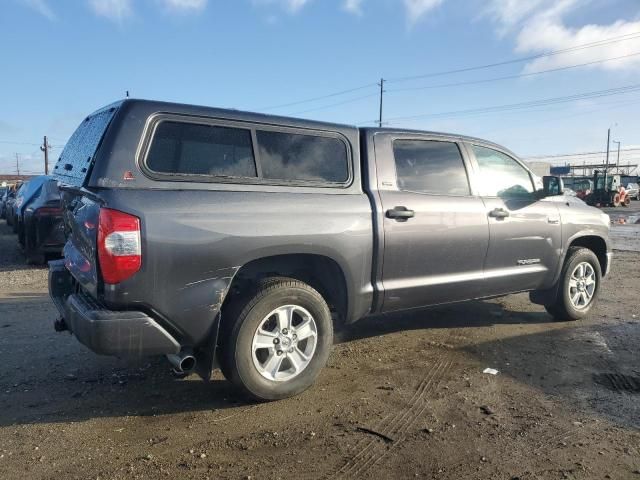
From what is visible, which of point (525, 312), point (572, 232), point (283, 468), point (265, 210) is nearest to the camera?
point (283, 468)

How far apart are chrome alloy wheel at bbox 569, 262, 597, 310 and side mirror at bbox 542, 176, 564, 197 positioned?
98cm

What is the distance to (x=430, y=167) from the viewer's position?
476 cm

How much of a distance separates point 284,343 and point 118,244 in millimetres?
1354

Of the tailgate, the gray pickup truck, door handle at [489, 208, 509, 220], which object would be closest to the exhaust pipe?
the gray pickup truck

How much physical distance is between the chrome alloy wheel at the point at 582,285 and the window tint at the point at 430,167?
200 centimetres

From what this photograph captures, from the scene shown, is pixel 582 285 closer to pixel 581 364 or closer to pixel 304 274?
pixel 581 364

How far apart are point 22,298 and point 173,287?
16.0 feet

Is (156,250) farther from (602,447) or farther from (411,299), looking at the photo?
(602,447)

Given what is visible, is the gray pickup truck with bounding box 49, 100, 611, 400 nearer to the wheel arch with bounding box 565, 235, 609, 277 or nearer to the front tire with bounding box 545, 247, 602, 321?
the front tire with bounding box 545, 247, 602, 321

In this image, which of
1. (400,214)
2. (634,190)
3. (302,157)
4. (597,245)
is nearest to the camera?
(302,157)

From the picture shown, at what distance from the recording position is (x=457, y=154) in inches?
198

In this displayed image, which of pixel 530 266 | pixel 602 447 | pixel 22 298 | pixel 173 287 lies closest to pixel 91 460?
pixel 173 287

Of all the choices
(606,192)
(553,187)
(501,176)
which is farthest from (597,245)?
(606,192)

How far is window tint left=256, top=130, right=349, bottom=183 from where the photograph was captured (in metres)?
3.86
